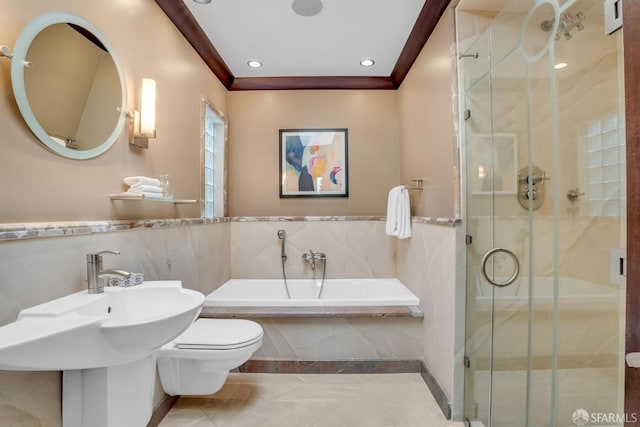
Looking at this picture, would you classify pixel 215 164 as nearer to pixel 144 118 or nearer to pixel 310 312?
pixel 144 118

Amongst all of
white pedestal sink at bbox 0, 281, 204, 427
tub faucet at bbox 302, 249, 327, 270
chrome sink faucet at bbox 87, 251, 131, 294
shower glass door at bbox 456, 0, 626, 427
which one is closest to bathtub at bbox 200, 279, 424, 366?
shower glass door at bbox 456, 0, 626, 427

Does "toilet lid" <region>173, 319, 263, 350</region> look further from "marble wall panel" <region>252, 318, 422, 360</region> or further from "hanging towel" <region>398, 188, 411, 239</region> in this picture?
"hanging towel" <region>398, 188, 411, 239</region>

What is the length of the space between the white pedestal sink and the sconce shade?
797 millimetres

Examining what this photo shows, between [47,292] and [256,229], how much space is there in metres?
2.10

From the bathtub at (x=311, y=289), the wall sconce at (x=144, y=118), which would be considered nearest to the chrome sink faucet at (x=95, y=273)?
the wall sconce at (x=144, y=118)

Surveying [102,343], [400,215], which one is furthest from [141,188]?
[400,215]

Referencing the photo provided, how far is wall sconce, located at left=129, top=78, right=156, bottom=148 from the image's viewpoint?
1.59 meters

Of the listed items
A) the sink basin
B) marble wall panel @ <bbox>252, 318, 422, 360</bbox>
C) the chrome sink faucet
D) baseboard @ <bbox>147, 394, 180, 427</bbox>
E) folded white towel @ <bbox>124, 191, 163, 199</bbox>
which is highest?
folded white towel @ <bbox>124, 191, 163, 199</bbox>

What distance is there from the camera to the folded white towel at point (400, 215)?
2.55 m

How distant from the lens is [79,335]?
0.85m

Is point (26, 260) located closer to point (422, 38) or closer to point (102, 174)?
point (102, 174)

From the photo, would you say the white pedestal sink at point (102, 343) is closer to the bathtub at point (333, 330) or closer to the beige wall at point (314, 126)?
the bathtub at point (333, 330)

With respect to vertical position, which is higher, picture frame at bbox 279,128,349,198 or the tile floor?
picture frame at bbox 279,128,349,198

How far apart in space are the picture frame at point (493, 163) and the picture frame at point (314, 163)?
61.4 inches
